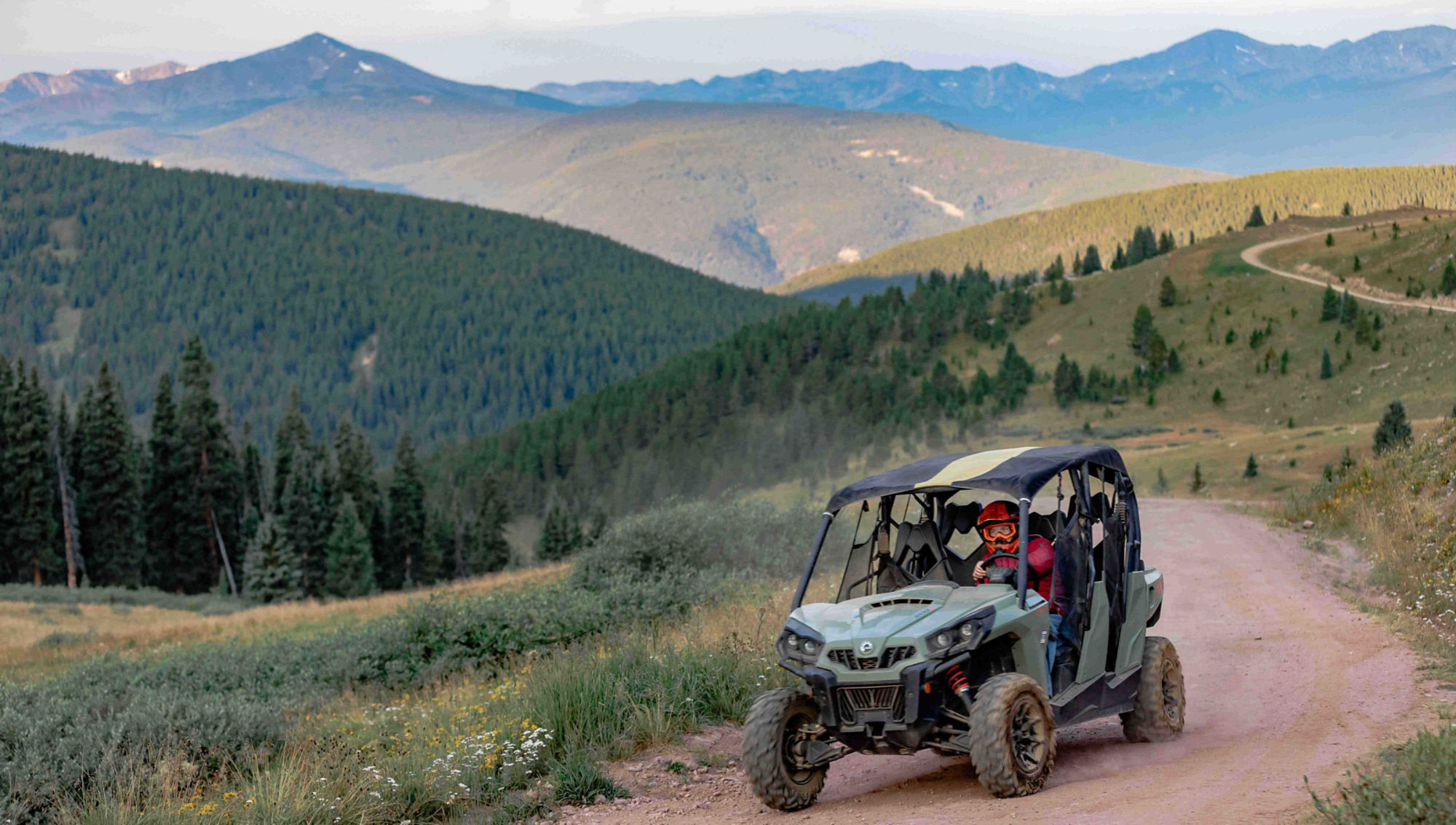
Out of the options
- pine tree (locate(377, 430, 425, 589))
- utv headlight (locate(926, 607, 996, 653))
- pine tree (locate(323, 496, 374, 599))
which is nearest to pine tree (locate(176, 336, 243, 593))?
pine tree (locate(323, 496, 374, 599))

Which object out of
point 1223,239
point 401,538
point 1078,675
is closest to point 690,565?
point 1078,675

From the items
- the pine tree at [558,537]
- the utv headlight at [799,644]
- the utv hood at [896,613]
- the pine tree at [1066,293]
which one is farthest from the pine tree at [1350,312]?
the utv headlight at [799,644]

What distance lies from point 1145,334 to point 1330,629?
232 ft

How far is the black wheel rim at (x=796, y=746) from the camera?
7.75 m

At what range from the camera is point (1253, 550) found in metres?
21.7

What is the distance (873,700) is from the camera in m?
7.40

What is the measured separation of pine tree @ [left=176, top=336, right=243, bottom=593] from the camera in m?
72.7

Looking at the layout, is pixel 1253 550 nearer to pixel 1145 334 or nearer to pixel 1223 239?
pixel 1145 334

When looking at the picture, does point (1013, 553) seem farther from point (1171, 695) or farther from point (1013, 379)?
point (1013, 379)

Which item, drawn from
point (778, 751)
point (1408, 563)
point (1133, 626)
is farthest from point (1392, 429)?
point (778, 751)

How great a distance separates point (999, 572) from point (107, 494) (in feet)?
229

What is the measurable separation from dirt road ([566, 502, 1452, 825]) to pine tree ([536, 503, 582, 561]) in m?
69.1

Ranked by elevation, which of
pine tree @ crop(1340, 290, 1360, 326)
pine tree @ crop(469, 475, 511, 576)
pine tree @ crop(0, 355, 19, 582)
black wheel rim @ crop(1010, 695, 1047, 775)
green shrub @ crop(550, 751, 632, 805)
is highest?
black wheel rim @ crop(1010, 695, 1047, 775)

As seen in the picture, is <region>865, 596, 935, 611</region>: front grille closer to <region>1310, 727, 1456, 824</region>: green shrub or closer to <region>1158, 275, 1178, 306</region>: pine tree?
<region>1310, 727, 1456, 824</region>: green shrub
